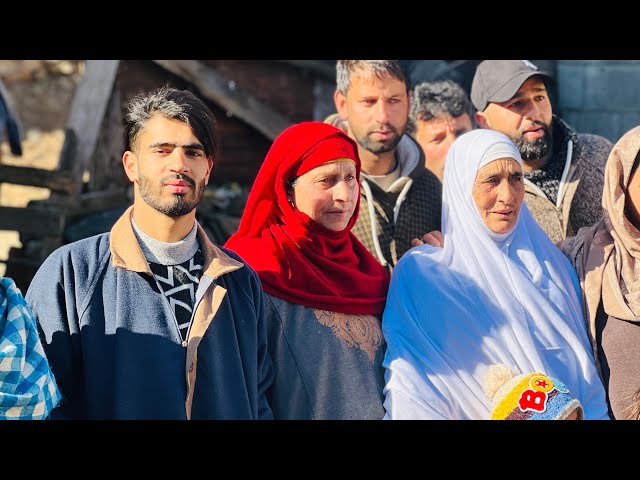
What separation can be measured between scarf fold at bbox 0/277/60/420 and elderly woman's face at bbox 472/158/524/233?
175cm

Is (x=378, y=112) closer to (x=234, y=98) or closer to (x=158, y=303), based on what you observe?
(x=158, y=303)

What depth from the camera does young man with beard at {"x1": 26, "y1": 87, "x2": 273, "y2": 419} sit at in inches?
117

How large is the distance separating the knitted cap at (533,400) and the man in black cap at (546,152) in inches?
45.3

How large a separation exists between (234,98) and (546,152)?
3088 mm

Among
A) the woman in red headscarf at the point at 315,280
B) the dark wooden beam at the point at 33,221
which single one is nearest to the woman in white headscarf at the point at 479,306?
the woman in red headscarf at the point at 315,280

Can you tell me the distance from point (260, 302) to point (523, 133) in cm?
179

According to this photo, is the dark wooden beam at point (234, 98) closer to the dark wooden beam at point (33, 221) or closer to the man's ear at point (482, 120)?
the dark wooden beam at point (33, 221)

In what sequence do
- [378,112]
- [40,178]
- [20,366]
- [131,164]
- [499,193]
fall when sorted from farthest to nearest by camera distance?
[40,178] < [378,112] < [499,193] < [131,164] < [20,366]

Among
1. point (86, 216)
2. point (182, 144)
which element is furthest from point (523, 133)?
point (86, 216)

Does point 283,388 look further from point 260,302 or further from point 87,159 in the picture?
point 87,159

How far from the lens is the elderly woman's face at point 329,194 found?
11.4ft

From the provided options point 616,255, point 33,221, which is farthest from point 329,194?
point 33,221

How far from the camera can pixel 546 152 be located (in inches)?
174

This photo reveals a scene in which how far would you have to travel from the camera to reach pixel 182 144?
311cm
